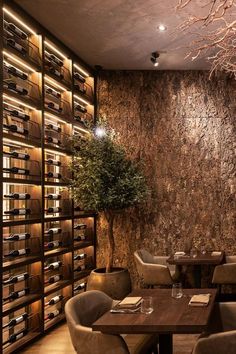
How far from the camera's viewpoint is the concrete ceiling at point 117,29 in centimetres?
468

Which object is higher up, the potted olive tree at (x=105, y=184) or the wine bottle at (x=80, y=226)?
the potted olive tree at (x=105, y=184)

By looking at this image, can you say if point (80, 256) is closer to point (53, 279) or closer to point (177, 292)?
point (53, 279)

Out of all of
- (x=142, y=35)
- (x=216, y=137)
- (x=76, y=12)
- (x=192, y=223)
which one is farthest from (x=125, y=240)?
(x=76, y=12)

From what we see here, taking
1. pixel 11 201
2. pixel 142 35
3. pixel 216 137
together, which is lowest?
pixel 11 201

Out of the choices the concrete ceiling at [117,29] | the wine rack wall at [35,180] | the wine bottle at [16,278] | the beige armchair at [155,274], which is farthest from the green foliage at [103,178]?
the wine bottle at [16,278]

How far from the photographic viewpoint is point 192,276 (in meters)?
6.80

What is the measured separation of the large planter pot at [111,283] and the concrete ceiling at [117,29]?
300 cm

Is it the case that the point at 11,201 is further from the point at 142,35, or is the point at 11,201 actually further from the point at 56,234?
the point at 142,35

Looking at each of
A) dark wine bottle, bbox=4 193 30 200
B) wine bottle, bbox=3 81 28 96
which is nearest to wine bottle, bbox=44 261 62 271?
dark wine bottle, bbox=4 193 30 200

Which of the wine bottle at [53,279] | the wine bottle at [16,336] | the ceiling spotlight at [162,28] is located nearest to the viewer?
the wine bottle at [16,336]

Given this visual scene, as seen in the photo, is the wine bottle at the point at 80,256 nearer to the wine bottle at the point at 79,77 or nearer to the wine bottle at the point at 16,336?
the wine bottle at the point at 16,336

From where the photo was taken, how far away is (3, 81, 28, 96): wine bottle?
451cm

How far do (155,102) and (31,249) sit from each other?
3214mm

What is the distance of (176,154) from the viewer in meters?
6.95
